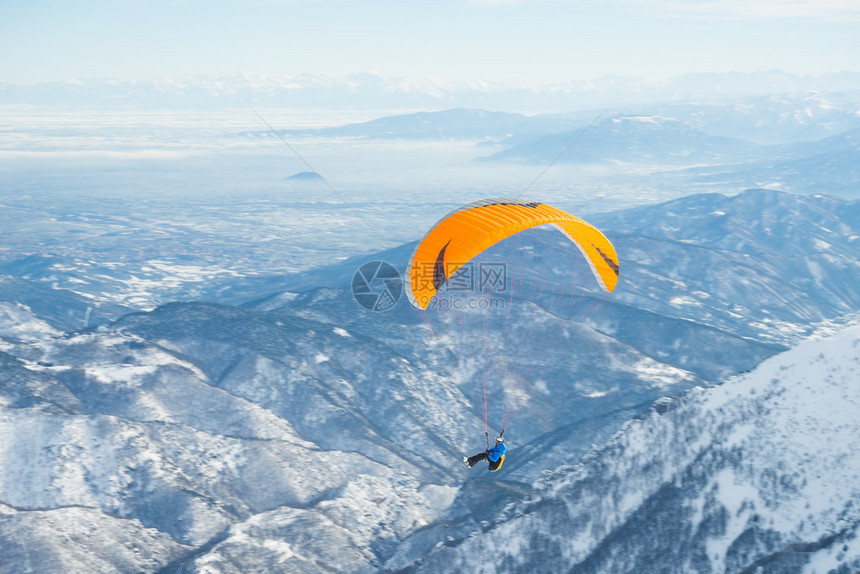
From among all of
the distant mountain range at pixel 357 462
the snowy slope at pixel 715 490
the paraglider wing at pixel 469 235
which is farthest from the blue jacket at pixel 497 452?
the distant mountain range at pixel 357 462

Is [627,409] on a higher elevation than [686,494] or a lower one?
lower

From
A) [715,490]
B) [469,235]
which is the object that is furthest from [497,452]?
[715,490]

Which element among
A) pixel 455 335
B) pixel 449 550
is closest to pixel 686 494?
pixel 449 550

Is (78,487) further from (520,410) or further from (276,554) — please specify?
(520,410)

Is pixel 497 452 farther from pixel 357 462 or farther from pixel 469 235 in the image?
pixel 357 462

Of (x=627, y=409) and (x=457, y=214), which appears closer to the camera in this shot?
(x=457, y=214)

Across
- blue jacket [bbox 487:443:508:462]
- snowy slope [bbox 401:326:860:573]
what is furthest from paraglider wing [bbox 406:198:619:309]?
snowy slope [bbox 401:326:860:573]

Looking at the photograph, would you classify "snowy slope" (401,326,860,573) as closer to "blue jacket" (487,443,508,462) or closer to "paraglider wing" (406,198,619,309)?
"blue jacket" (487,443,508,462)

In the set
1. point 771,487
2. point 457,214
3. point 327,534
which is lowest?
point 327,534
